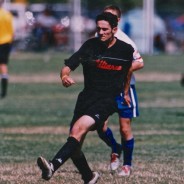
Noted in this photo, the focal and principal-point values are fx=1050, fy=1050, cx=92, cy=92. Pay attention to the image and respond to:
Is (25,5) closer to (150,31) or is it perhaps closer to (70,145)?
(150,31)

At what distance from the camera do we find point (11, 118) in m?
19.6

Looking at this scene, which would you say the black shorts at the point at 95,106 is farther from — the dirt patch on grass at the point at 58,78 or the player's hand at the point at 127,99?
the dirt patch on grass at the point at 58,78

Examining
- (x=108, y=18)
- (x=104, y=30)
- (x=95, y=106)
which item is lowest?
(x=95, y=106)

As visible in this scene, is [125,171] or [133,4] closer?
[125,171]

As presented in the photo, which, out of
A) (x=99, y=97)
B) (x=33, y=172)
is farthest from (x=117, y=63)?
(x=33, y=172)

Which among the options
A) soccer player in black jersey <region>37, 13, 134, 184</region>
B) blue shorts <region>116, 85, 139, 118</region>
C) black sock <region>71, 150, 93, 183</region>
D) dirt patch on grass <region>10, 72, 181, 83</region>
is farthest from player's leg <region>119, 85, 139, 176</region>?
dirt patch on grass <region>10, 72, 181, 83</region>

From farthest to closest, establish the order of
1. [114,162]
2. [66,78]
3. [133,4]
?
[133,4] < [114,162] < [66,78]

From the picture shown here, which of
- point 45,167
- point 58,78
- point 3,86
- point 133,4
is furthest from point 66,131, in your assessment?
point 133,4

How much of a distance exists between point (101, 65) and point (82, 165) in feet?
3.48

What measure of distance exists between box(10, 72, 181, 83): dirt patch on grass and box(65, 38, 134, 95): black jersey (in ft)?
64.7

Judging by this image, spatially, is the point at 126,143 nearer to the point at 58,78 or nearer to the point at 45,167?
the point at 45,167

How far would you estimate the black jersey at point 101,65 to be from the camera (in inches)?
429

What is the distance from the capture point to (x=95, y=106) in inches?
425

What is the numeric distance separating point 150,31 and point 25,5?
29.8ft
